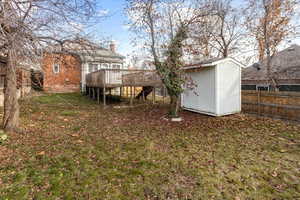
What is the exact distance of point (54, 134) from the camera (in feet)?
18.0

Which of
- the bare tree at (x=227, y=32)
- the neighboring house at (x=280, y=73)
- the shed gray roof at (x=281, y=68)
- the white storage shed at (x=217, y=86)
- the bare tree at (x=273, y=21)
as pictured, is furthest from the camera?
the bare tree at (x=227, y=32)

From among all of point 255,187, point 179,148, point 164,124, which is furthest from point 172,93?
point 255,187

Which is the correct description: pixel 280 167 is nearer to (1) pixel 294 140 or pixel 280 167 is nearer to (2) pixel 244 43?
(1) pixel 294 140

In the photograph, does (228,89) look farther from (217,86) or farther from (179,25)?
(179,25)

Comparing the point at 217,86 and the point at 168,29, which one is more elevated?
the point at 168,29

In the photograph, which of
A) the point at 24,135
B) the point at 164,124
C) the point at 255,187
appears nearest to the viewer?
the point at 255,187

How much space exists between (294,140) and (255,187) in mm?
3452

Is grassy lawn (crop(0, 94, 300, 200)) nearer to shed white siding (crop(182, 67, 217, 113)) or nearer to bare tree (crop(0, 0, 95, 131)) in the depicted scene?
bare tree (crop(0, 0, 95, 131))

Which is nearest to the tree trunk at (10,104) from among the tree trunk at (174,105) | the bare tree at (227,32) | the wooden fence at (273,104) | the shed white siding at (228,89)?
the tree trunk at (174,105)

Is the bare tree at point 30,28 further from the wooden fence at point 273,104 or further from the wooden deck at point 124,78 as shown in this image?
the wooden fence at point 273,104

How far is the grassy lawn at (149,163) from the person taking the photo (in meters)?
2.76

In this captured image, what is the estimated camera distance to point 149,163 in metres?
3.69

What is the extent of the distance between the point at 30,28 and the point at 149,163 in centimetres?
427

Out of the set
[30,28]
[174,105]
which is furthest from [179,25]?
[30,28]
